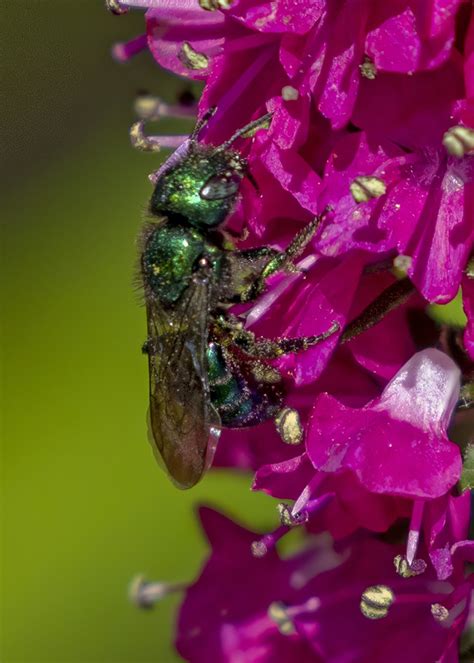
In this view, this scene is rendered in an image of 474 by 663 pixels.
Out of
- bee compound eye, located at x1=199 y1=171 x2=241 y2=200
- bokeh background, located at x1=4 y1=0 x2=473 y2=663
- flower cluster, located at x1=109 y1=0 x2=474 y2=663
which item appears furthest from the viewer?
bokeh background, located at x1=4 y1=0 x2=473 y2=663

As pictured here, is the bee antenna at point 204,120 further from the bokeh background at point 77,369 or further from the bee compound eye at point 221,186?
the bokeh background at point 77,369

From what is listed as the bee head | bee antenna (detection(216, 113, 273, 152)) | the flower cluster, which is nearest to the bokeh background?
the flower cluster

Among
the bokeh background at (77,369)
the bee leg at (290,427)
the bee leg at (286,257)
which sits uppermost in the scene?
the bee leg at (286,257)

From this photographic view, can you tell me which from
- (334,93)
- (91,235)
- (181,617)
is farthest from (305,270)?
(91,235)

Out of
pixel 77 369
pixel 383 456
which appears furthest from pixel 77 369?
pixel 383 456

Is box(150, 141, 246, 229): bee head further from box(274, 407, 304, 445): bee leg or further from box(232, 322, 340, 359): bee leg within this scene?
box(274, 407, 304, 445): bee leg

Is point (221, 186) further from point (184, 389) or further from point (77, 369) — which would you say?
point (77, 369)

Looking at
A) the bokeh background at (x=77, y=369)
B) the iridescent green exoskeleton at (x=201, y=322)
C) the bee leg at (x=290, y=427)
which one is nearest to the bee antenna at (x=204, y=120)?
the iridescent green exoskeleton at (x=201, y=322)
